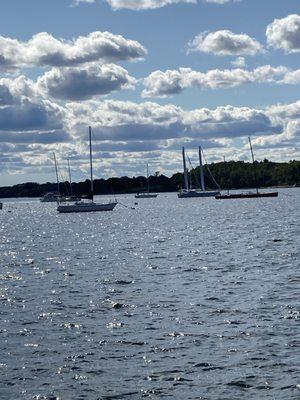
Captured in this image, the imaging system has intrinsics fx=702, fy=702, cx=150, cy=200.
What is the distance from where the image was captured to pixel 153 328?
3344 cm

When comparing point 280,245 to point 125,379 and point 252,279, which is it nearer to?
point 252,279

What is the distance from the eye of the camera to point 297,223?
395 ft

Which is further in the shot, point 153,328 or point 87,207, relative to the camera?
point 87,207

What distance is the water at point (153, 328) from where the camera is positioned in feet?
80.4

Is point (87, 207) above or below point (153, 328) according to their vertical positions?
above

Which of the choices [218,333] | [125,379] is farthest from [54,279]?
[125,379]

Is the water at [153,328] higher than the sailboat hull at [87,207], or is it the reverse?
the sailboat hull at [87,207]

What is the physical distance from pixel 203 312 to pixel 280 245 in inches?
1676

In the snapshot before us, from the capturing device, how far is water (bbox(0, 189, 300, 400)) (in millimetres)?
Answer: 24500

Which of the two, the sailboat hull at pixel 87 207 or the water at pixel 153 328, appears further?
the sailboat hull at pixel 87 207

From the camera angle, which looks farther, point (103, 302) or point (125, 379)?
point (103, 302)

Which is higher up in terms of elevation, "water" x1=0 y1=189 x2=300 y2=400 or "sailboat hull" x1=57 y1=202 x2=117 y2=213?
"sailboat hull" x1=57 y1=202 x2=117 y2=213

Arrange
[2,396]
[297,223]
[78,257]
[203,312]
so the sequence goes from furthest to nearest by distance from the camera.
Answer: [297,223] < [78,257] < [203,312] < [2,396]

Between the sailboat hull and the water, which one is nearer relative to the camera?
the water
